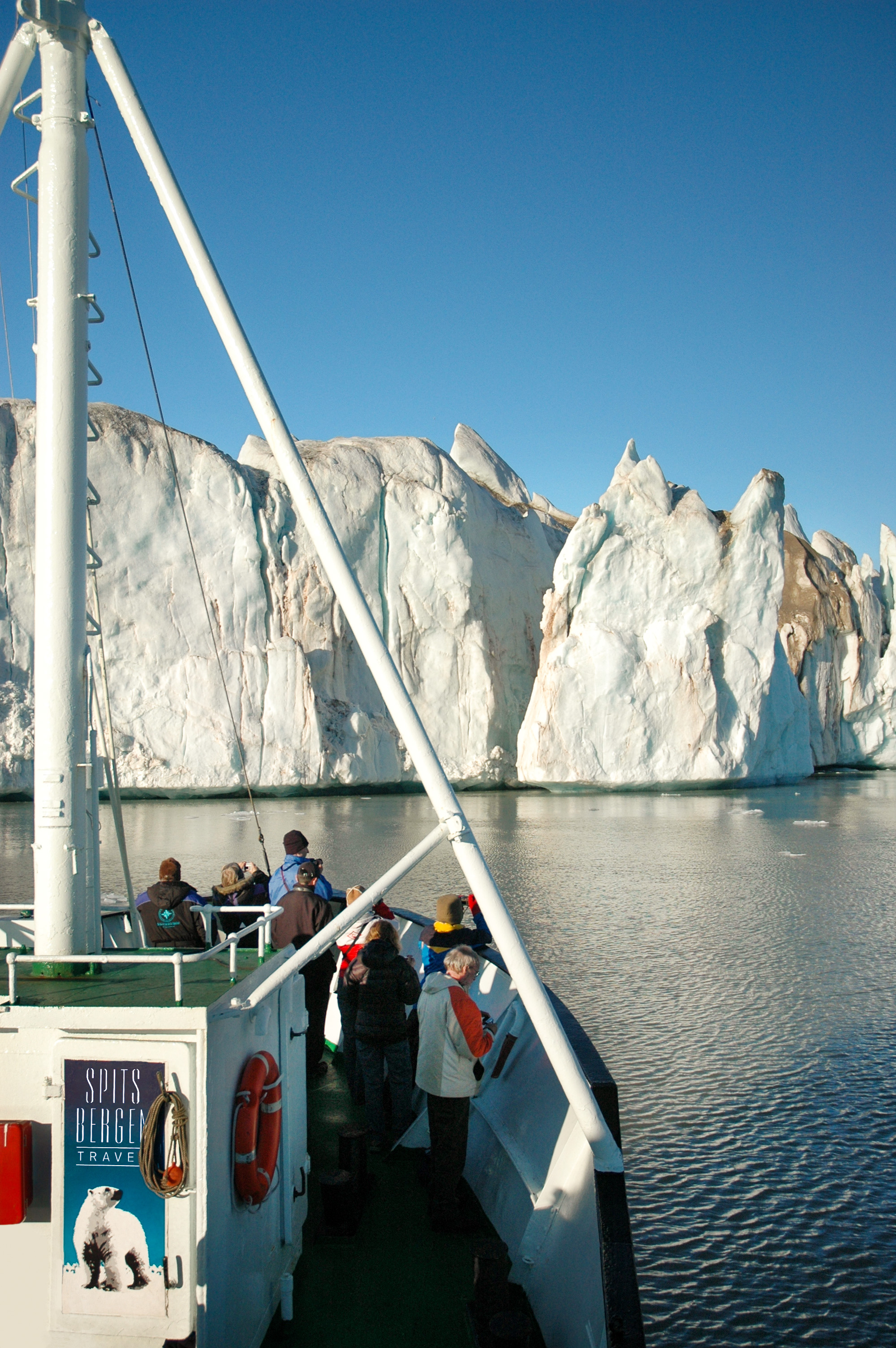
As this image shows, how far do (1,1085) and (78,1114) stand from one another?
0.22 m

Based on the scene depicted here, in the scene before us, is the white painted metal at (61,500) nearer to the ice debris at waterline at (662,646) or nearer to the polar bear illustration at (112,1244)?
the polar bear illustration at (112,1244)

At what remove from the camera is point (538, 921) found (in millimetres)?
10180

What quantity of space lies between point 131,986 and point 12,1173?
52 cm

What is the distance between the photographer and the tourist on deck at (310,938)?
422 centimetres

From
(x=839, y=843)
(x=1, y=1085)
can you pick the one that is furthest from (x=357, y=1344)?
(x=839, y=843)

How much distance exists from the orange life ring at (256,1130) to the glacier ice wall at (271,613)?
26.6 metres

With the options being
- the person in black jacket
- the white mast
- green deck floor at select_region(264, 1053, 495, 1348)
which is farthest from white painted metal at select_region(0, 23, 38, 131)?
green deck floor at select_region(264, 1053, 495, 1348)

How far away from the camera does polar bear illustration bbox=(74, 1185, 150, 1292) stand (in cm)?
234

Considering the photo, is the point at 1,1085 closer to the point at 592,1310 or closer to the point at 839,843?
the point at 592,1310

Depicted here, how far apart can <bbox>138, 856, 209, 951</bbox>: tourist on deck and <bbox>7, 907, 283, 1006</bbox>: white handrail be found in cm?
76

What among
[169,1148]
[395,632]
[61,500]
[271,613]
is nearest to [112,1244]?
[169,1148]

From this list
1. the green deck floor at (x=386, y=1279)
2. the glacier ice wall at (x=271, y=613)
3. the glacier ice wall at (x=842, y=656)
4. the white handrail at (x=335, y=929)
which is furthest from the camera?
the glacier ice wall at (x=842, y=656)

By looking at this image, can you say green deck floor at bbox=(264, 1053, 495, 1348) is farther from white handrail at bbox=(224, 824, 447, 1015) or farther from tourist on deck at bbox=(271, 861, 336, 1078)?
white handrail at bbox=(224, 824, 447, 1015)

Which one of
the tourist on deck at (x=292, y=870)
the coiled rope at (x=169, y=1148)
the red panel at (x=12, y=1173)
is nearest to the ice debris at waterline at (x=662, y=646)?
the tourist on deck at (x=292, y=870)
